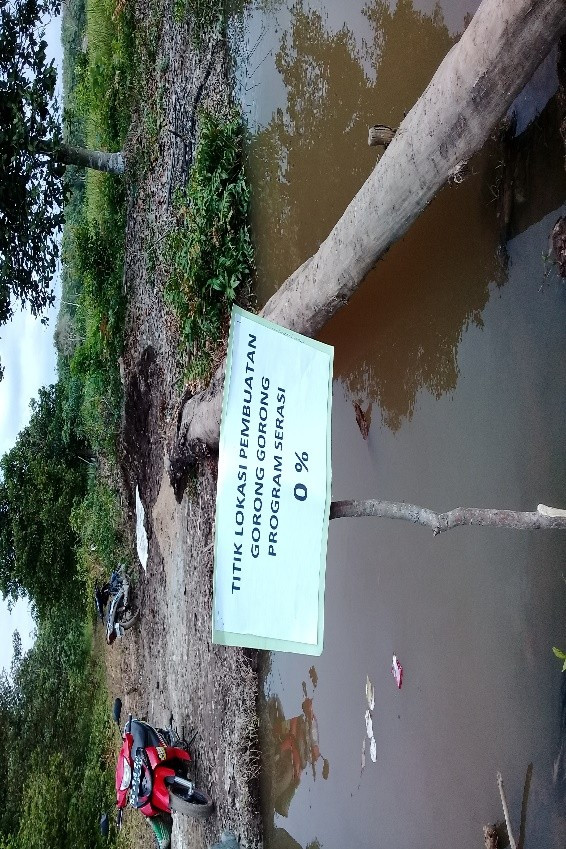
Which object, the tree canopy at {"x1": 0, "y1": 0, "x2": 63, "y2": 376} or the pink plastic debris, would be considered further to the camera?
the tree canopy at {"x1": 0, "y1": 0, "x2": 63, "y2": 376}

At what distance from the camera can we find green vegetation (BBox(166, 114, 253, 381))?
15.8ft

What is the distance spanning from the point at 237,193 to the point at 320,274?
52.3 inches

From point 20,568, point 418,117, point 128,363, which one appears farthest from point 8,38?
point 20,568

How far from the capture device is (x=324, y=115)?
425 cm

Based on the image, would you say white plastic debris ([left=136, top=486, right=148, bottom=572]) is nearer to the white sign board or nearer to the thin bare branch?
the thin bare branch

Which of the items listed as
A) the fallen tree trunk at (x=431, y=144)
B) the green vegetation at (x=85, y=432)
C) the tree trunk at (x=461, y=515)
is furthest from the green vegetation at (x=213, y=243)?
the tree trunk at (x=461, y=515)

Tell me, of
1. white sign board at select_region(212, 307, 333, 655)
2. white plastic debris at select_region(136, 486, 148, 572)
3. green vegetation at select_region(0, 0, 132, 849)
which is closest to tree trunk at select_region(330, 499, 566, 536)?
white sign board at select_region(212, 307, 333, 655)

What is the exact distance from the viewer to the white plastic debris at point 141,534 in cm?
617

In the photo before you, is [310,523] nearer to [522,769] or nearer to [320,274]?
[522,769]

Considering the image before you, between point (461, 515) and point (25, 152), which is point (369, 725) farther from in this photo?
point (25, 152)

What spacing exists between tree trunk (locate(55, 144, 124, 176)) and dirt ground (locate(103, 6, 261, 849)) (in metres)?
0.17

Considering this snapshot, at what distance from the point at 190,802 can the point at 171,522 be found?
188 centimetres

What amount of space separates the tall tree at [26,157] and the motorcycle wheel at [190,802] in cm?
359

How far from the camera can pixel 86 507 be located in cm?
741
